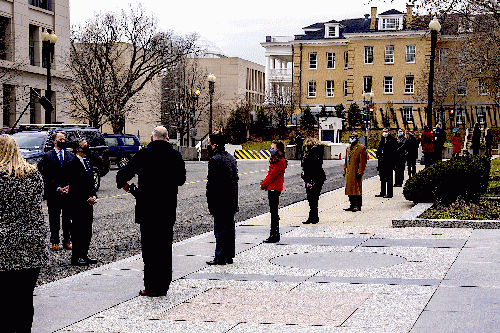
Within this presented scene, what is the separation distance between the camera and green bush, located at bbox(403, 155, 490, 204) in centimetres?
1542

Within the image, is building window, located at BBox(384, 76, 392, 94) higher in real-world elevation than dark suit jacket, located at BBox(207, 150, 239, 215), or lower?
higher

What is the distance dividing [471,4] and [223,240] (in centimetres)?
2028

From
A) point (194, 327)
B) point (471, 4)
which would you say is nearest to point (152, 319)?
point (194, 327)

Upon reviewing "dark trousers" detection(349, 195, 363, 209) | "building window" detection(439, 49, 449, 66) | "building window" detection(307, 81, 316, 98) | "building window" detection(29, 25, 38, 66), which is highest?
"building window" detection(439, 49, 449, 66)

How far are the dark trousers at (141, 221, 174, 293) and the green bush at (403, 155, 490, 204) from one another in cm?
894

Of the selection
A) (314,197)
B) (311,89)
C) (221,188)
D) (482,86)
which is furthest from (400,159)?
(311,89)

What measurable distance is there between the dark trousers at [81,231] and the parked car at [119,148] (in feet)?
85.1

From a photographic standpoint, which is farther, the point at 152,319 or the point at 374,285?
the point at 374,285

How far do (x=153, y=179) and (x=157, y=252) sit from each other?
0.84 metres

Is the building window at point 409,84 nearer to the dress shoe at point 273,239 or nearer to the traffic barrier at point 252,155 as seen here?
the traffic barrier at point 252,155

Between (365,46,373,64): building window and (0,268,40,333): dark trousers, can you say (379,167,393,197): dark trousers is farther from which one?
(365,46,373,64): building window

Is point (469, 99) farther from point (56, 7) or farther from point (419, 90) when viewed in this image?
point (56, 7)

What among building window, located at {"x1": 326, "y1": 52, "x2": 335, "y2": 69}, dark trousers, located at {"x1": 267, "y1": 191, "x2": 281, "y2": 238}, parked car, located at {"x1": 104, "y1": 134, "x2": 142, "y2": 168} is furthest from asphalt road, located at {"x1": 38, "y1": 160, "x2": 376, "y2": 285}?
building window, located at {"x1": 326, "y1": 52, "x2": 335, "y2": 69}

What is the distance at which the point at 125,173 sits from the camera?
826cm
